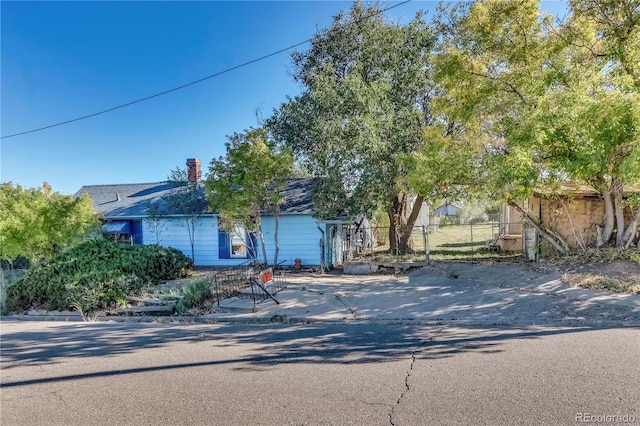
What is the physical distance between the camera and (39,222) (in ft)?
42.5

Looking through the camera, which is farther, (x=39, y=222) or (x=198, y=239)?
(x=198, y=239)

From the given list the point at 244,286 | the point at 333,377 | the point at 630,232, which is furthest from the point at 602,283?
the point at 244,286

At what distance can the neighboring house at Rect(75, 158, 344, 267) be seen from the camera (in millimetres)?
14461

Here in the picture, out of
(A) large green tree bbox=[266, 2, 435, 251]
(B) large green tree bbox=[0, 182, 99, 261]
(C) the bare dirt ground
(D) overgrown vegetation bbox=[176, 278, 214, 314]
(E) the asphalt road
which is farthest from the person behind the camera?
(B) large green tree bbox=[0, 182, 99, 261]

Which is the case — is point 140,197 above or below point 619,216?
above

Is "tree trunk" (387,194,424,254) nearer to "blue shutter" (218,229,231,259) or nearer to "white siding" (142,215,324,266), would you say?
"white siding" (142,215,324,266)

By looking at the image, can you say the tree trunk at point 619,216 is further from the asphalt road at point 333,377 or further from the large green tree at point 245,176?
the large green tree at point 245,176

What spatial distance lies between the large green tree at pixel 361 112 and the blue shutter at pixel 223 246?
4.87 m

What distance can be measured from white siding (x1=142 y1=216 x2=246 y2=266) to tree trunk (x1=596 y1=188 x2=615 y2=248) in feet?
43.6

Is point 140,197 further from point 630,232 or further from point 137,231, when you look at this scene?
point 630,232

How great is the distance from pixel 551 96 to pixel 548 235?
4.87m

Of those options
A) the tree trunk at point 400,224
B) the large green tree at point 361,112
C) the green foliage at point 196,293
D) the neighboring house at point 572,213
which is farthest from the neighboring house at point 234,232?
the neighboring house at point 572,213

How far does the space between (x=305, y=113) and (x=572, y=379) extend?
1149 centimetres

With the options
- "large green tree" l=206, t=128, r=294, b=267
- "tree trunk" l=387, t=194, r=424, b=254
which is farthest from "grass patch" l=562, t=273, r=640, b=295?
"large green tree" l=206, t=128, r=294, b=267
